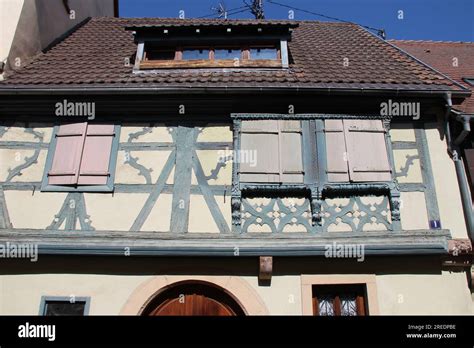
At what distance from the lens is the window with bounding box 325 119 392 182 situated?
20.1 ft

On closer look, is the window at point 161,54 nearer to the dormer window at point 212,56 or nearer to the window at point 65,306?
the dormer window at point 212,56

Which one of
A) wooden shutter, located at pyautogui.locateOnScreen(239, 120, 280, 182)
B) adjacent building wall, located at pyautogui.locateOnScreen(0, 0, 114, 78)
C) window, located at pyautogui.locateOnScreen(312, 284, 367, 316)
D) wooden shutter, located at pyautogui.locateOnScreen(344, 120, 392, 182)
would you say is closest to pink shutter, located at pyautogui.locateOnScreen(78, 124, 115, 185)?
wooden shutter, located at pyautogui.locateOnScreen(239, 120, 280, 182)

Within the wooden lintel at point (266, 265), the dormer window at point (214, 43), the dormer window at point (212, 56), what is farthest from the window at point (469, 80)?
the wooden lintel at point (266, 265)

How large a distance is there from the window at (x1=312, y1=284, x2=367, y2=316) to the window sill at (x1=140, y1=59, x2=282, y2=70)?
374 centimetres

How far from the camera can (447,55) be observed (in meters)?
10.6

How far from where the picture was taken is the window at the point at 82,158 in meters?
6.13

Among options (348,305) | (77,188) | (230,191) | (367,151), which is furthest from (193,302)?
(367,151)

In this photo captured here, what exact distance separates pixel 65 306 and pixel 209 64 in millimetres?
4344

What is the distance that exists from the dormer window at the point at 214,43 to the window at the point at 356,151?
5.95ft

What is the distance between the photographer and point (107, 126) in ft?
21.6

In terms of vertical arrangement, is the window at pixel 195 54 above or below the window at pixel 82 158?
above

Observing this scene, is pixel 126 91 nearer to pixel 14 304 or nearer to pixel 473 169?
pixel 14 304

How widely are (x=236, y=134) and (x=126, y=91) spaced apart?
1.75m
